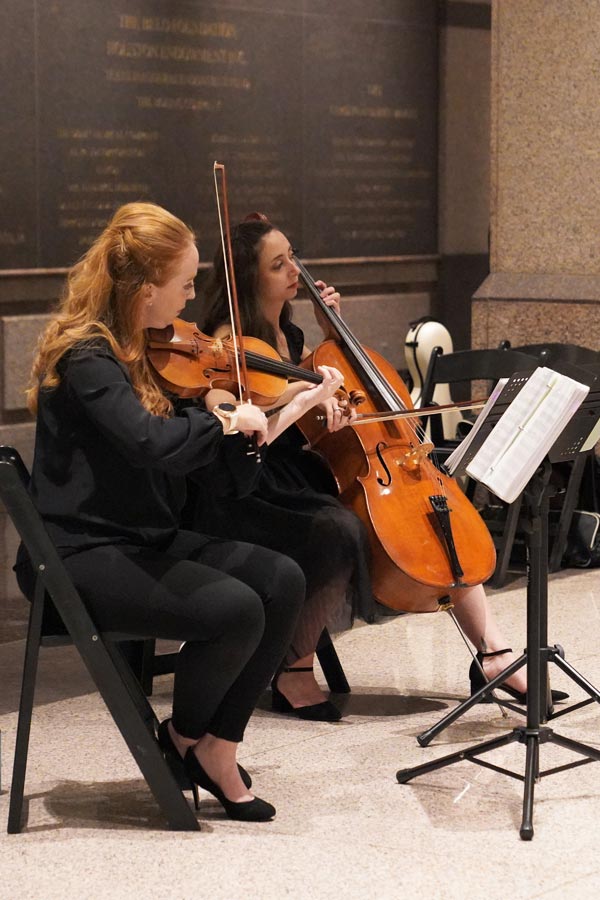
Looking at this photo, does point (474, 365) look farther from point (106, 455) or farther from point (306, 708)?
point (106, 455)

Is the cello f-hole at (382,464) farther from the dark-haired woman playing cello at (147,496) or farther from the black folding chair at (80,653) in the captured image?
the black folding chair at (80,653)

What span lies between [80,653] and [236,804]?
0.44 meters

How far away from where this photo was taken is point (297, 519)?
342 cm

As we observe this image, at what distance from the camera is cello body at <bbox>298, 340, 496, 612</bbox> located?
10.8 ft

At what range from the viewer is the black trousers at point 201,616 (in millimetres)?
2721

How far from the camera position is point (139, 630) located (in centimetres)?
273

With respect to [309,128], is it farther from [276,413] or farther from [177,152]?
[276,413]

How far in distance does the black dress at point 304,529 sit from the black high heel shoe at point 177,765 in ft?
1.78

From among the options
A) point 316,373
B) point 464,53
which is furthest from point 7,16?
point 316,373

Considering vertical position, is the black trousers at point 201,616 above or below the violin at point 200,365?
below

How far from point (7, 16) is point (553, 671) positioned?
420 centimetres

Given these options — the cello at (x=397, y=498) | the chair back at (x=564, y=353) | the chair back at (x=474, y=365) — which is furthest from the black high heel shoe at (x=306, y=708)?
the chair back at (x=564, y=353)

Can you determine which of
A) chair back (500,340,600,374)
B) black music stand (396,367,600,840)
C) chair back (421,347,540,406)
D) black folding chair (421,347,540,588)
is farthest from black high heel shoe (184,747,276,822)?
chair back (500,340,600,374)

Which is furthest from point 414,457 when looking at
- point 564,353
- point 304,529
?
point 564,353
